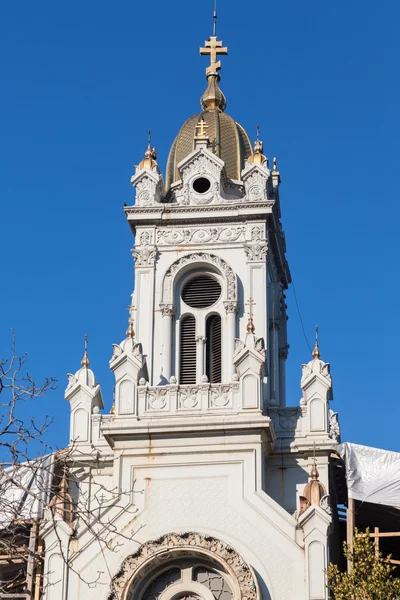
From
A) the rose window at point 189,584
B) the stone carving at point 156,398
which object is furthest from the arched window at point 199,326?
the rose window at point 189,584

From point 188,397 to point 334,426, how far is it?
5781mm

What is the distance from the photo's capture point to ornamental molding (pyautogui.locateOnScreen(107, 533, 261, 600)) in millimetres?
36156

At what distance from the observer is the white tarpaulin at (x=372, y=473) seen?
38.8m

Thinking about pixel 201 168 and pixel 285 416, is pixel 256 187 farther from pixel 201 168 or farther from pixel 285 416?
pixel 285 416

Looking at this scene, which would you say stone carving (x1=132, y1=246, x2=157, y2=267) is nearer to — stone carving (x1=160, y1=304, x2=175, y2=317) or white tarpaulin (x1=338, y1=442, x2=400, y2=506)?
stone carving (x1=160, y1=304, x2=175, y2=317)

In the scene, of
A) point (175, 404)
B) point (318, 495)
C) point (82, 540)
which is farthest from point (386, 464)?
point (82, 540)

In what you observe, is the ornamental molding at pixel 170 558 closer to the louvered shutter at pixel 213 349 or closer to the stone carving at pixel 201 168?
the louvered shutter at pixel 213 349

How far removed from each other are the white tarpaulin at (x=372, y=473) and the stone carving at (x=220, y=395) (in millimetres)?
3906

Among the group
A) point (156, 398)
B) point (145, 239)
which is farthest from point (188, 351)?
point (145, 239)

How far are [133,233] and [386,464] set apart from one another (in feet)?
39.2

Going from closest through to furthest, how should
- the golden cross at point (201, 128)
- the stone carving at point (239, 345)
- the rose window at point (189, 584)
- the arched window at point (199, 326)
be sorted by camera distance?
the rose window at point (189, 584) → the stone carving at point (239, 345) → the arched window at point (199, 326) → the golden cross at point (201, 128)

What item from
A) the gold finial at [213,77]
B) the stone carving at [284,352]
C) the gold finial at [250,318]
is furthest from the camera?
the gold finial at [213,77]

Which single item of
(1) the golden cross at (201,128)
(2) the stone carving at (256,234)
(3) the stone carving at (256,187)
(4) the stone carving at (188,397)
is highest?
(1) the golden cross at (201,128)

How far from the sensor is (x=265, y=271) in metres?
43.0
